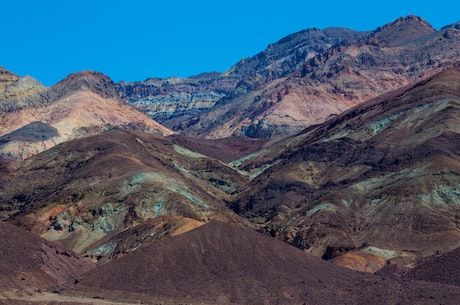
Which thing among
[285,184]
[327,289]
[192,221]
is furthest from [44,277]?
[285,184]

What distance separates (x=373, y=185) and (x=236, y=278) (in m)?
64.2

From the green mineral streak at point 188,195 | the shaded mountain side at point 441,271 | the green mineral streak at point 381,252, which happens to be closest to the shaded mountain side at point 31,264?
the shaded mountain side at point 441,271

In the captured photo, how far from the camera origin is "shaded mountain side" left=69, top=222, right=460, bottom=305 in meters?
74.3

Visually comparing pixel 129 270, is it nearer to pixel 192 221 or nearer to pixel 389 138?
pixel 192 221

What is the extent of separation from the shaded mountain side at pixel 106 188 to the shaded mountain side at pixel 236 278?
34.8m

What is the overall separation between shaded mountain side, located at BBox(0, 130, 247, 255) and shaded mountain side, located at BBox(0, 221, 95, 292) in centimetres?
2602

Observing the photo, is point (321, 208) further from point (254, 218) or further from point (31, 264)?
point (31, 264)

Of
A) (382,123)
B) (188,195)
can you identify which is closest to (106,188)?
(188,195)

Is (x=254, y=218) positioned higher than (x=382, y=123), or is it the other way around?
(x=382, y=123)

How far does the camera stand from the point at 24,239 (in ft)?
282

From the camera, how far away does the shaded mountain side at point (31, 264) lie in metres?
74.4

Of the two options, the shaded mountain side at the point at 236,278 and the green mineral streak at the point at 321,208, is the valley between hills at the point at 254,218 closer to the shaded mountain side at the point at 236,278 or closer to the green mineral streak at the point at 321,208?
the shaded mountain side at the point at 236,278

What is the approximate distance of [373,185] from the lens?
5448 inches

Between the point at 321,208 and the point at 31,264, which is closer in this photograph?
the point at 31,264
